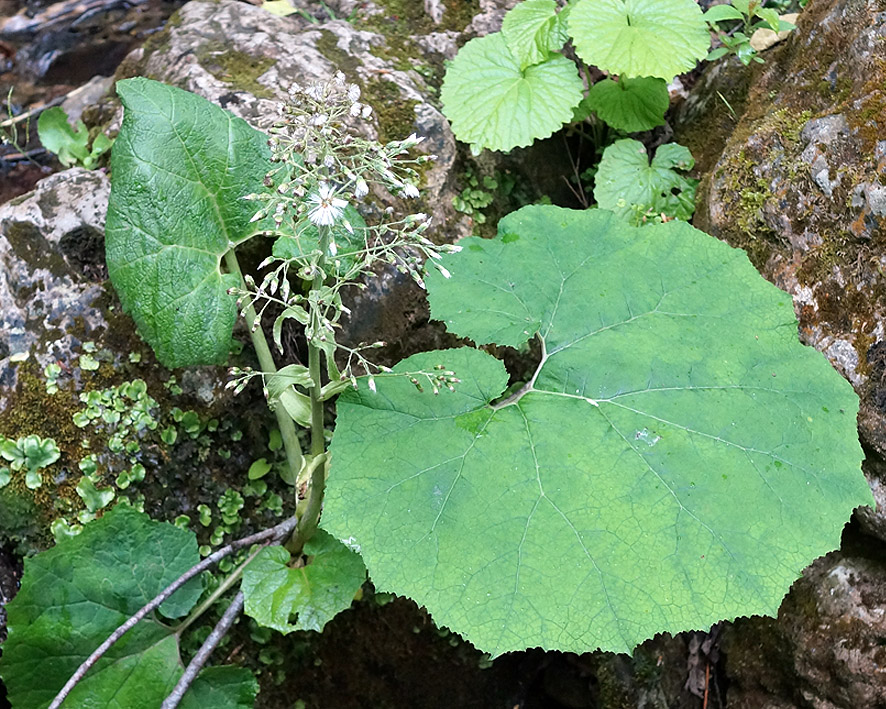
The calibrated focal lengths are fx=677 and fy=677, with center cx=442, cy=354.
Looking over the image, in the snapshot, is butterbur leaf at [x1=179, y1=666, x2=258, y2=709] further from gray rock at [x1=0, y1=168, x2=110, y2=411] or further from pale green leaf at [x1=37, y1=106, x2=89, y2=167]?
pale green leaf at [x1=37, y1=106, x2=89, y2=167]

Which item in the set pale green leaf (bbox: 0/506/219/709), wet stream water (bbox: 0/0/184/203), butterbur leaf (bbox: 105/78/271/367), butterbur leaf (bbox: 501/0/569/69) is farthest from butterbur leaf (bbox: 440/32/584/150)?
wet stream water (bbox: 0/0/184/203)

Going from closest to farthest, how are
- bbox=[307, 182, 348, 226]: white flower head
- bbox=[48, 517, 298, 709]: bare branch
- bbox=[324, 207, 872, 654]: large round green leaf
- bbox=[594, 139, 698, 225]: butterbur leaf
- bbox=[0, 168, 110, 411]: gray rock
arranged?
bbox=[307, 182, 348, 226]: white flower head
bbox=[324, 207, 872, 654]: large round green leaf
bbox=[48, 517, 298, 709]: bare branch
bbox=[0, 168, 110, 411]: gray rock
bbox=[594, 139, 698, 225]: butterbur leaf

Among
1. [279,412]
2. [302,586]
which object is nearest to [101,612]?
[302,586]

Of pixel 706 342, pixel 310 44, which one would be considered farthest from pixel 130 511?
pixel 310 44

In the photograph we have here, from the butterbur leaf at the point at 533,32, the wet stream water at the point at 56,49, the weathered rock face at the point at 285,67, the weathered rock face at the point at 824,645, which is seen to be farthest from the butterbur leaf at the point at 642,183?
the wet stream water at the point at 56,49

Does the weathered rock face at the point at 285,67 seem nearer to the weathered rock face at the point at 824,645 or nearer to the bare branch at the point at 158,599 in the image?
the bare branch at the point at 158,599

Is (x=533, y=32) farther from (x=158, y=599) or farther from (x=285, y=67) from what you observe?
(x=158, y=599)

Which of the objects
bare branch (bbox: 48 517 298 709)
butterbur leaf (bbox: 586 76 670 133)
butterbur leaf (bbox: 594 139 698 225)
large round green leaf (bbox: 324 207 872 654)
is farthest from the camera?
butterbur leaf (bbox: 586 76 670 133)
